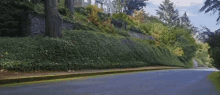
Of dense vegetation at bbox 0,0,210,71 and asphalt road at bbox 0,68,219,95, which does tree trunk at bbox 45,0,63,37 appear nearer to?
dense vegetation at bbox 0,0,210,71

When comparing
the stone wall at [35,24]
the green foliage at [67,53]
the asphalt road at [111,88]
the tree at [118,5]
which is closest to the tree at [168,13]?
the tree at [118,5]

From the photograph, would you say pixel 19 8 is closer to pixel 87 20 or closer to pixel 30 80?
pixel 87 20

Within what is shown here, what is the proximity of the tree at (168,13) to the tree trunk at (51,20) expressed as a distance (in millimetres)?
52882

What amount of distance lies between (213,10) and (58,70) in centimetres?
1379

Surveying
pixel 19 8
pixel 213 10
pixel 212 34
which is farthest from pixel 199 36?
pixel 19 8

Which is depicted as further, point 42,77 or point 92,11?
point 92,11

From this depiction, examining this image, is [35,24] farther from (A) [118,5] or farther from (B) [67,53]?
(A) [118,5]

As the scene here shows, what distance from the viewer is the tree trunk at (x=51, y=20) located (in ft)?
38.8

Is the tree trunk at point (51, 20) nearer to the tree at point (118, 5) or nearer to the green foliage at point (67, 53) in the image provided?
the green foliage at point (67, 53)

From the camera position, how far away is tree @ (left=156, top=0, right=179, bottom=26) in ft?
202

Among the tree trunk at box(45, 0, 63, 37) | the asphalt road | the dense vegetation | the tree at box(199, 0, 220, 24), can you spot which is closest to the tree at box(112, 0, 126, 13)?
the dense vegetation

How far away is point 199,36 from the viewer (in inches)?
440

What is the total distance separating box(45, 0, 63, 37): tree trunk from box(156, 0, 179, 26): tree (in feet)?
173

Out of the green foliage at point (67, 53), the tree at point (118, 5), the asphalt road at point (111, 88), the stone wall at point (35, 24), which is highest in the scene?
the tree at point (118, 5)
